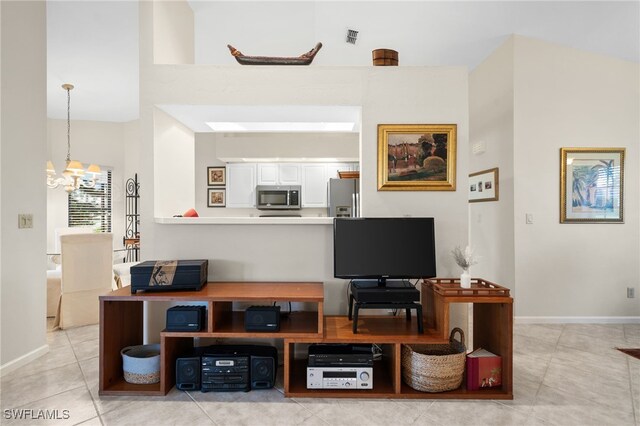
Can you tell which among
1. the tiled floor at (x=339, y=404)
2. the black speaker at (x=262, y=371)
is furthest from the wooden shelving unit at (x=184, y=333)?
the black speaker at (x=262, y=371)

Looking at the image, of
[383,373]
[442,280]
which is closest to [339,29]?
[442,280]

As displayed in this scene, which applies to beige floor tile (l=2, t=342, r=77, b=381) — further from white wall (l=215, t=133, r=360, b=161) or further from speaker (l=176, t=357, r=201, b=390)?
white wall (l=215, t=133, r=360, b=161)

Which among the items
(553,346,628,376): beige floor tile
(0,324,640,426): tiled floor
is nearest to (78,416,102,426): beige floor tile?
(0,324,640,426): tiled floor

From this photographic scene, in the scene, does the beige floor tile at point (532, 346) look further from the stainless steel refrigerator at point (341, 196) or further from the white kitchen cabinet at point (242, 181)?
the white kitchen cabinet at point (242, 181)

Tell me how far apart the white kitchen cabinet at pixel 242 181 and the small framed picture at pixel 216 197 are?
43 cm

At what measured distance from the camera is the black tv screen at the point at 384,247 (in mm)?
2498

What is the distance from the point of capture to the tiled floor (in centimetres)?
206

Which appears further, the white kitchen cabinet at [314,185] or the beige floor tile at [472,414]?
the white kitchen cabinet at [314,185]

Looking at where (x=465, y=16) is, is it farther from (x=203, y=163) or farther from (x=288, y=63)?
(x=203, y=163)

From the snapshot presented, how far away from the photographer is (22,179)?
288cm

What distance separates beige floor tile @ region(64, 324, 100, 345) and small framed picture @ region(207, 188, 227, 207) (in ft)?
9.35

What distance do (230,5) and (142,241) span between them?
7.91 feet

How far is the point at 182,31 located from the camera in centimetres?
344

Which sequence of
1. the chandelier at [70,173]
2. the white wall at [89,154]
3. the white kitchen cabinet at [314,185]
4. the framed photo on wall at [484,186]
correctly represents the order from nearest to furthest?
the framed photo on wall at [484,186], the chandelier at [70,173], the white kitchen cabinet at [314,185], the white wall at [89,154]
